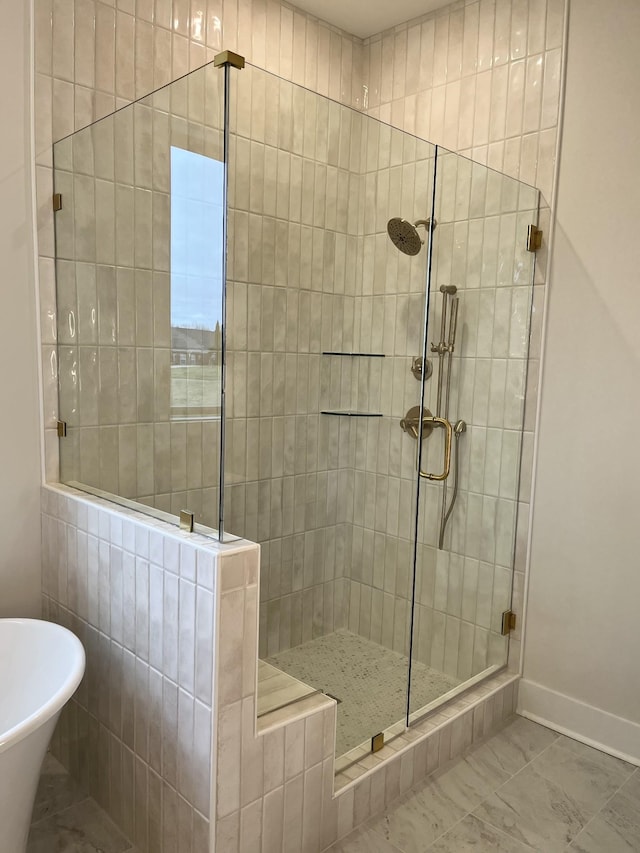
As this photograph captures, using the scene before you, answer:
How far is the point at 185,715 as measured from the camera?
1.54 metres

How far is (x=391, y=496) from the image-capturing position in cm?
227

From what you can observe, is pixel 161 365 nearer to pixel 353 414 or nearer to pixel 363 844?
pixel 353 414

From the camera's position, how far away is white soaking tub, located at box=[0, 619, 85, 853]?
135cm

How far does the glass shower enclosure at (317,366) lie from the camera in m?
1.67

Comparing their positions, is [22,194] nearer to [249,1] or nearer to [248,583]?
[249,1]

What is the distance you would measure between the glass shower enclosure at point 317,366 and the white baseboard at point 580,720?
180 millimetres

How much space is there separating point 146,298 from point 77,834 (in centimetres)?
153

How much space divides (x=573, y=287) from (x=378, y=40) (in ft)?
4.89

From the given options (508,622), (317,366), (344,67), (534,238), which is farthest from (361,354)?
(344,67)

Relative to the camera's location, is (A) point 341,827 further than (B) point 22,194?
No

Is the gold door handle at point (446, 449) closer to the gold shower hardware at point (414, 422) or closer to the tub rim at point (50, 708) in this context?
the gold shower hardware at point (414, 422)

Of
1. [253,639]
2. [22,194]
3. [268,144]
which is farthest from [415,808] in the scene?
[22,194]

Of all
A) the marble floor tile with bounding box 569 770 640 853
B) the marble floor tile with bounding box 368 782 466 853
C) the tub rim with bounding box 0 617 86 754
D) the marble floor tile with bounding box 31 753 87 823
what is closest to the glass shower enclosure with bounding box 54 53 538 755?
the marble floor tile with bounding box 368 782 466 853

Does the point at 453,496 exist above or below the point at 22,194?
below
